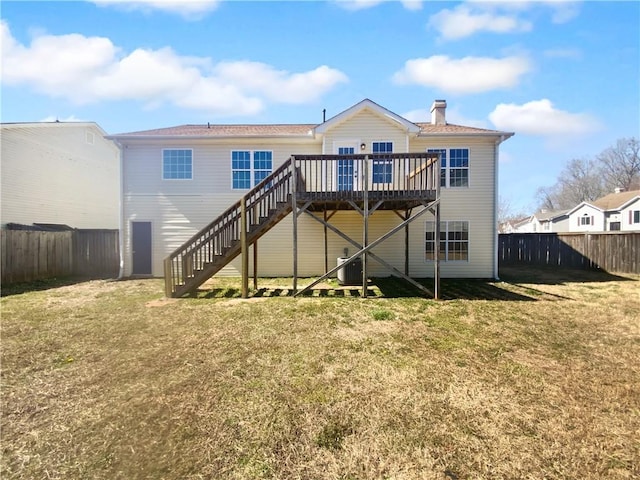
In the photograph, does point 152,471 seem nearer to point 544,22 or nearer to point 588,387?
point 588,387

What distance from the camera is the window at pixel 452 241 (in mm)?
11344

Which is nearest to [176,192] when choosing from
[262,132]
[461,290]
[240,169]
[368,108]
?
[240,169]

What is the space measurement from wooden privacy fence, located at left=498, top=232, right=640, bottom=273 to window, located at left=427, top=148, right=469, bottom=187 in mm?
7096

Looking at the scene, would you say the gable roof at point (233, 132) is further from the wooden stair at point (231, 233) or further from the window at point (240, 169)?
the wooden stair at point (231, 233)

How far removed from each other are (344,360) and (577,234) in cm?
1512

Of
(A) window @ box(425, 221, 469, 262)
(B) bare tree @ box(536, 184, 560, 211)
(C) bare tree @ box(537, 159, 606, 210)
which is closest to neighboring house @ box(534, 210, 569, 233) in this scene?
(C) bare tree @ box(537, 159, 606, 210)

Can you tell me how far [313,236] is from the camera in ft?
37.2

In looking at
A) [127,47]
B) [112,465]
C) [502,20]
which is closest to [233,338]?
[112,465]

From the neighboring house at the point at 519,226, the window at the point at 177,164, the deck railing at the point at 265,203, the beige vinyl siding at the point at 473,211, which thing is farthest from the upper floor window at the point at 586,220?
the window at the point at 177,164

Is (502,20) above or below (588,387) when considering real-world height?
above

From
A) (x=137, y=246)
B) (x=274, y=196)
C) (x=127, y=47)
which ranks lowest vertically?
(x=137, y=246)

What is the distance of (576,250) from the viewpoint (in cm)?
1368

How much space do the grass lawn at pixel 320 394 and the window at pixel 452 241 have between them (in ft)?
15.2

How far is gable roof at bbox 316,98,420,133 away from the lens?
1055 cm
